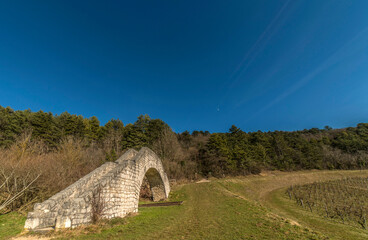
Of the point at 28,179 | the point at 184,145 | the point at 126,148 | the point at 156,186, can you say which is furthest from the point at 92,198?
the point at 184,145

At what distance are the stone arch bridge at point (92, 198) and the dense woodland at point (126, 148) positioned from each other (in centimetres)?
374

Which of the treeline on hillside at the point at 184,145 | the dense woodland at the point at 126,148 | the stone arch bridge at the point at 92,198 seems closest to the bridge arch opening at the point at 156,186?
the stone arch bridge at the point at 92,198

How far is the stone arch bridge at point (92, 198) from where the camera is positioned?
18.6ft

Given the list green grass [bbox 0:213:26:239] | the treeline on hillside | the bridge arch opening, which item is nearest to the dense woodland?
the treeline on hillside

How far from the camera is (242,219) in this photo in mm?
8188

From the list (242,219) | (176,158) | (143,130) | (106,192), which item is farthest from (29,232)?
(143,130)

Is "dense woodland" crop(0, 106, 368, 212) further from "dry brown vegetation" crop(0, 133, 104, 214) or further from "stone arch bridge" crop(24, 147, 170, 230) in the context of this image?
"stone arch bridge" crop(24, 147, 170, 230)

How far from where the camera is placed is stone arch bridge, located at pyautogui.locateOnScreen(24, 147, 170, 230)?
566 centimetres

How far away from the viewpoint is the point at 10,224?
648 cm

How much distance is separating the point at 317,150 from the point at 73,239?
63.2 m

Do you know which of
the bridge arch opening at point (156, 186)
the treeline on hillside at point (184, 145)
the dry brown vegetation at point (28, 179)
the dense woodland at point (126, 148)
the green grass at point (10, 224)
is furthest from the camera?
the treeline on hillside at point (184, 145)

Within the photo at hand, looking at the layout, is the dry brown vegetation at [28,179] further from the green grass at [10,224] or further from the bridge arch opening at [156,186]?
the bridge arch opening at [156,186]

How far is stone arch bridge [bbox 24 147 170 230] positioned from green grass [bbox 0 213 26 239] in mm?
529

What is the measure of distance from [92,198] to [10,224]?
3.84 metres
